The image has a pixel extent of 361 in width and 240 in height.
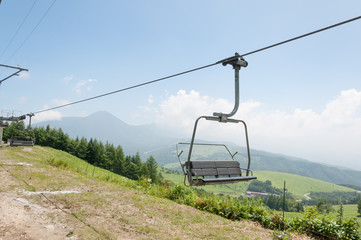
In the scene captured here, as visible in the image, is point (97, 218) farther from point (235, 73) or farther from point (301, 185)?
point (301, 185)

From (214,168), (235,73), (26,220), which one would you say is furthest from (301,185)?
(26,220)

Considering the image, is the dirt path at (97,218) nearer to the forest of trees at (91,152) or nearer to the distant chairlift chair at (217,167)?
the distant chairlift chair at (217,167)

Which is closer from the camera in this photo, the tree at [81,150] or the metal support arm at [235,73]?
the metal support arm at [235,73]

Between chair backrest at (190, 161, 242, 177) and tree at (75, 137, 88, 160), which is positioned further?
tree at (75, 137, 88, 160)

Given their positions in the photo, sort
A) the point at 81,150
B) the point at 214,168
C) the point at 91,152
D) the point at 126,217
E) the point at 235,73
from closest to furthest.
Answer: the point at 235,73 → the point at 214,168 → the point at 126,217 → the point at 81,150 → the point at 91,152

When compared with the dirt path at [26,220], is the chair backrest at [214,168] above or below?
above

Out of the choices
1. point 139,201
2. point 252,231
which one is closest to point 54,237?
point 139,201

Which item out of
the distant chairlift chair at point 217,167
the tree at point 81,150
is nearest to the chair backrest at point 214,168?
the distant chairlift chair at point 217,167

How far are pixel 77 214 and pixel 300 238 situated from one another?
803 centimetres

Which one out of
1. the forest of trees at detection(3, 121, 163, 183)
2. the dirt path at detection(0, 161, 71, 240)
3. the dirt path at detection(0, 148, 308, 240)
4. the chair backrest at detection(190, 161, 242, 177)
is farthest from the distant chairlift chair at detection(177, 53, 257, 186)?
the forest of trees at detection(3, 121, 163, 183)

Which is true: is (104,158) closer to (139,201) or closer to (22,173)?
(22,173)

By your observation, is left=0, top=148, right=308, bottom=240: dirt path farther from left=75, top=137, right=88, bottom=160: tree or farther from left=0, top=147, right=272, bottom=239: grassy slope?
left=75, top=137, right=88, bottom=160: tree

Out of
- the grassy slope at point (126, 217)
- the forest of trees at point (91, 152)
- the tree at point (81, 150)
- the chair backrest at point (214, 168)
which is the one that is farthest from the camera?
the forest of trees at point (91, 152)

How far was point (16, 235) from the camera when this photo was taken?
6113 millimetres
